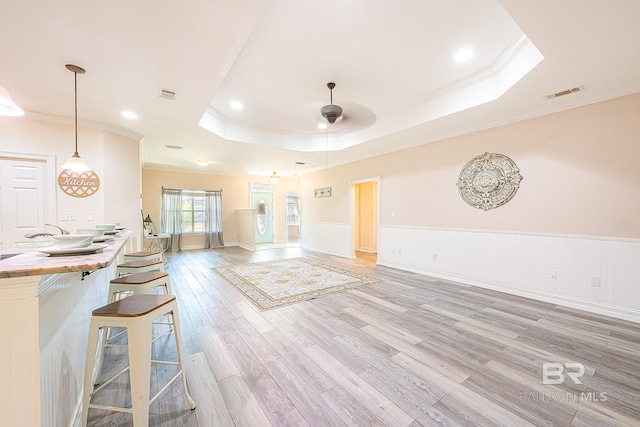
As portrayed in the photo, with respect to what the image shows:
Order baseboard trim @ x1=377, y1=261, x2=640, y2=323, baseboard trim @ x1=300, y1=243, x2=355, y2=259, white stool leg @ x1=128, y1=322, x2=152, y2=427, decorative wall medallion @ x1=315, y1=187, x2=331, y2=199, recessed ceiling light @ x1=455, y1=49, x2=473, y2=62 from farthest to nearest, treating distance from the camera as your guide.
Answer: decorative wall medallion @ x1=315, y1=187, x2=331, y2=199 → baseboard trim @ x1=300, y1=243, x2=355, y2=259 → baseboard trim @ x1=377, y1=261, x2=640, y2=323 → recessed ceiling light @ x1=455, y1=49, x2=473, y2=62 → white stool leg @ x1=128, y1=322, x2=152, y2=427

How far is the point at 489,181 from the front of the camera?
12.7ft

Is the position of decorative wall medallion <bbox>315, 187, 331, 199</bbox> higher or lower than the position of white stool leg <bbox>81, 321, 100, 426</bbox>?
higher

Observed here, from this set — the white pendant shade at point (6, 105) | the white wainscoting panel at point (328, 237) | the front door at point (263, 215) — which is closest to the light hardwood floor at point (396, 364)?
the white pendant shade at point (6, 105)

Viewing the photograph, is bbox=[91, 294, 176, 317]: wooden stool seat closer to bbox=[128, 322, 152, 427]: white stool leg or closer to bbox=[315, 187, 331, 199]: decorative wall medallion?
bbox=[128, 322, 152, 427]: white stool leg

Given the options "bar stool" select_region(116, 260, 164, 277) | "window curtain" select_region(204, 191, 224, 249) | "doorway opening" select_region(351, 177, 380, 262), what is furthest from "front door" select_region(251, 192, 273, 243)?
"bar stool" select_region(116, 260, 164, 277)

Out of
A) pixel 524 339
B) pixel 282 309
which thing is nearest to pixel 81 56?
pixel 282 309

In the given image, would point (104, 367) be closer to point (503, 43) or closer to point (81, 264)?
point (81, 264)

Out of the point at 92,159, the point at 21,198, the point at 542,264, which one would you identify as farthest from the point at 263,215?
the point at 542,264

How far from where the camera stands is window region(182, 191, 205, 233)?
7919 mm

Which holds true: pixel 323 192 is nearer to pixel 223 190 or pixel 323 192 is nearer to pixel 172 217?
pixel 223 190

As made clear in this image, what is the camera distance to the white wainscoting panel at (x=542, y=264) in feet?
9.27

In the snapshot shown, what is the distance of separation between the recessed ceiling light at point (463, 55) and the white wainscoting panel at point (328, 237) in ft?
14.1

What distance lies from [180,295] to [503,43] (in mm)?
4972

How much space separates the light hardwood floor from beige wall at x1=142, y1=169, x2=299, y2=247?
5.36m
